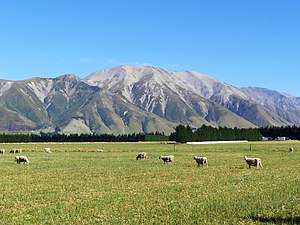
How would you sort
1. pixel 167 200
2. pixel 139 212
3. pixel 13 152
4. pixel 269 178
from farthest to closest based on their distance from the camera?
pixel 13 152 → pixel 269 178 → pixel 167 200 → pixel 139 212

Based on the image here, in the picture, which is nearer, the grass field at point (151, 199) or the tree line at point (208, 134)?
the grass field at point (151, 199)

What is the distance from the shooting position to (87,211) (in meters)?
21.0

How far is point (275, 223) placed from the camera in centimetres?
1783

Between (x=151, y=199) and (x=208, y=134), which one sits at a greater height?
(x=208, y=134)

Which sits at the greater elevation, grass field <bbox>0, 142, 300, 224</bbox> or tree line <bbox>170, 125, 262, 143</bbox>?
tree line <bbox>170, 125, 262, 143</bbox>

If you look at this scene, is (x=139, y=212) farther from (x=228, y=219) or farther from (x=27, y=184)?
(x=27, y=184)

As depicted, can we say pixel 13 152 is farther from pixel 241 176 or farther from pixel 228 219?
pixel 228 219

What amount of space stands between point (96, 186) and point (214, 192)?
8.46m

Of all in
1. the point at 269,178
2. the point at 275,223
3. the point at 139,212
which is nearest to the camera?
the point at 275,223

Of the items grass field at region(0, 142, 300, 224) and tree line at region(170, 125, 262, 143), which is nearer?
grass field at region(0, 142, 300, 224)

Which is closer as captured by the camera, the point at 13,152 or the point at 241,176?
the point at 241,176

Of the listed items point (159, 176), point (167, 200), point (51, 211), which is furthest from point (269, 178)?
point (51, 211)

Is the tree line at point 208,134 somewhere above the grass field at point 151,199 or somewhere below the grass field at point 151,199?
above

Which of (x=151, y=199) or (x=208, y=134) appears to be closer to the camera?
(x=151, y=199)
